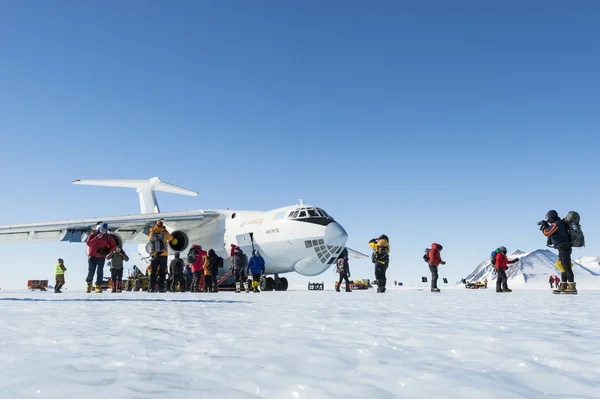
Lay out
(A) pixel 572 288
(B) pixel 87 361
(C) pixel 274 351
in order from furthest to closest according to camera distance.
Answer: (A) pixel 572 288 < (C) pixel 274 351 < (B) pixel 87 361

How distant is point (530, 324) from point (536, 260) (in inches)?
6761

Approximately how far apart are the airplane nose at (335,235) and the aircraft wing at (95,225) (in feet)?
22.1

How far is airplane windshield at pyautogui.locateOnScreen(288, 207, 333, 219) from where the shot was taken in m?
18.2

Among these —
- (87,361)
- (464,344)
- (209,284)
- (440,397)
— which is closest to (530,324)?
(464,344)

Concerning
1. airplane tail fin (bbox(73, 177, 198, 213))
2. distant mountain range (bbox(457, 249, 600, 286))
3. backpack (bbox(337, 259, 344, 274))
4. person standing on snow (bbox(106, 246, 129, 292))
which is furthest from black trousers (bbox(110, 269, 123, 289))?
distant mountain range (bbox(457, 249, 600, 286))

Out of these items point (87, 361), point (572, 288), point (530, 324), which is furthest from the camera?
point (572, 288)

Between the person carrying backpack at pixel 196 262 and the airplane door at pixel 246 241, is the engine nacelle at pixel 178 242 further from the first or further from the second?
the person carrying backpack at pixel 196 262

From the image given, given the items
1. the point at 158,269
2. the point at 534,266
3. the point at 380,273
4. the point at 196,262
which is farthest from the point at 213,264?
the point at 534,266

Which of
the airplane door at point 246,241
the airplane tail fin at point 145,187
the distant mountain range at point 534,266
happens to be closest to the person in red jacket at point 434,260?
the airplane door at point 246,241

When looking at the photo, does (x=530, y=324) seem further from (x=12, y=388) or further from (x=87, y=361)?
(x=12, y=388)

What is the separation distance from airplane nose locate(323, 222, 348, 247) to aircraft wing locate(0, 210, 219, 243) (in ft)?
22.1

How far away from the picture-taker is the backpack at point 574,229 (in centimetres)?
1080

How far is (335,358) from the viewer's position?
106 inches

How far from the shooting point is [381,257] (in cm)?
1424
